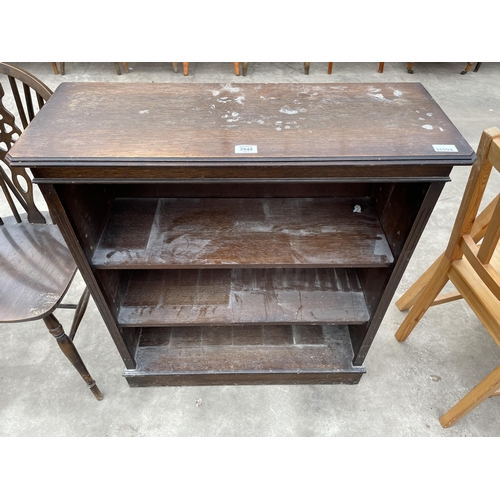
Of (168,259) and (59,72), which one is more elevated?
(168,259)

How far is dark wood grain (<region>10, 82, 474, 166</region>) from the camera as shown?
0.86 m

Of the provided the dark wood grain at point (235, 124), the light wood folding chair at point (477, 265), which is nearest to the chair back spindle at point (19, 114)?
the dark wood grain at point (235, 124)

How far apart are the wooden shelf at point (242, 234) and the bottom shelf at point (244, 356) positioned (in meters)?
0.59

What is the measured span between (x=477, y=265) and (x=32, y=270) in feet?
4.93

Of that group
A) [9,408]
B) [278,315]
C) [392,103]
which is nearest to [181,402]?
[278,315]

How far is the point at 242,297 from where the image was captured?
4.59 feet

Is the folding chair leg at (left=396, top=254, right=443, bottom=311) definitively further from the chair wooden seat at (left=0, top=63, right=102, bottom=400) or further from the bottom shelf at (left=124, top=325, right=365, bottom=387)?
the chair wooden seat at (left=0, top=63, right=102, bottom=400)

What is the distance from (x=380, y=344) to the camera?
5.78 ft

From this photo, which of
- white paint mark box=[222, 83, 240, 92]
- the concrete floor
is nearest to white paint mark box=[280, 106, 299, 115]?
white paint mark box=[222, 83, 240, 92]

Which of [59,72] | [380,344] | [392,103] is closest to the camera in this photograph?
[392,103]

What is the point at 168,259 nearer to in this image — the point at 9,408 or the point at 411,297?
the point at 9,408

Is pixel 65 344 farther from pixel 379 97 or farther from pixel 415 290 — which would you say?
pixel 415 290

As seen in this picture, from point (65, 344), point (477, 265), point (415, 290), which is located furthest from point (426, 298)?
point (65, 344)

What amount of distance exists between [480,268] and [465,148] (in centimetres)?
51
